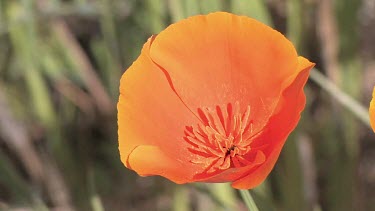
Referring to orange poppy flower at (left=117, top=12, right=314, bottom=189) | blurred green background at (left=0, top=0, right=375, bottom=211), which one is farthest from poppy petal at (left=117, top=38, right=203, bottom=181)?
blurred green background at (left=0, top=0, right=375, bottom=211)

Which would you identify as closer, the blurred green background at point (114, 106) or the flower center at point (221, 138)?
the flower center at point (221, 138)

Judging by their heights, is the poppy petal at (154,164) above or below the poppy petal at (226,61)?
below

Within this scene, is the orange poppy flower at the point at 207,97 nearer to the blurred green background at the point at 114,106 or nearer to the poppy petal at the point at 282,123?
the poppy petal at the point at 282,123

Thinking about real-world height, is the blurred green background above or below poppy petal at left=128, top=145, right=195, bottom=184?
below

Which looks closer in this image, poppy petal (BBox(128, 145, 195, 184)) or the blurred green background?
poppy petal (BBox(128, 145, 195, 184))

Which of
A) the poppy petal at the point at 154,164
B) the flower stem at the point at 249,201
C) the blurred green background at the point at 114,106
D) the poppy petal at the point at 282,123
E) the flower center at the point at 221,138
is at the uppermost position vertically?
the poppy petal at the point at 282,123

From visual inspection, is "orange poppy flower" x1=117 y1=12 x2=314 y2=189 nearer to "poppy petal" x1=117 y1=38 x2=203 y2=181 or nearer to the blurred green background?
"poppy petal" x1=117 y1=38 x2=203 y2=181

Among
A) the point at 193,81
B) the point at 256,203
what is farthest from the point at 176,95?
the point at 256,203

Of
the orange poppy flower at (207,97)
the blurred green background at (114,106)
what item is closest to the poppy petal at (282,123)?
the orange poppy flower at (207,97)
